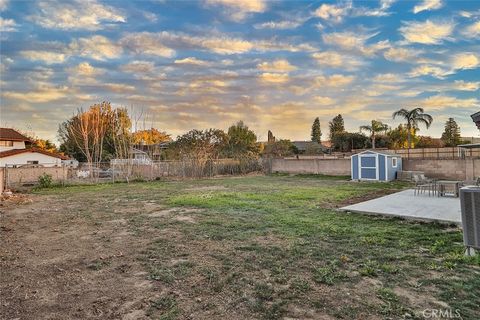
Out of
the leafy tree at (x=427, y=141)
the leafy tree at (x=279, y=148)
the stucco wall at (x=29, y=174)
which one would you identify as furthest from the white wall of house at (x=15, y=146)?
the leafy tree at (x=427, y=141)

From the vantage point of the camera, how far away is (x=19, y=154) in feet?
84.6

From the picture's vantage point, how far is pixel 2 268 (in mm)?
3990

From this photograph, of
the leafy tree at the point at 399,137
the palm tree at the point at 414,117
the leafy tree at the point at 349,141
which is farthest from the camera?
the leafy tree at the point at 349,141

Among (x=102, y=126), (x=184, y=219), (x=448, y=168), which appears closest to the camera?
(x=184, y=219)

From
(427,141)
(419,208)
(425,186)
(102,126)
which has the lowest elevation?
(419,208)

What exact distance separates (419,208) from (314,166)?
15480mm

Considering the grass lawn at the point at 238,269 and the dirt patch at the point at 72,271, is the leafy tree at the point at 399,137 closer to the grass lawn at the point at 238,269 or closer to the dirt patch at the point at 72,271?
→ the grass lawn at the point at 238,269

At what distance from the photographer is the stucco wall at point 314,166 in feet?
70.4

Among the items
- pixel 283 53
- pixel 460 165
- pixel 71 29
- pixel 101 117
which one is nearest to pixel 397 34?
pixel 283 53

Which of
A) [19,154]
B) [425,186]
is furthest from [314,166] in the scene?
[19,154]

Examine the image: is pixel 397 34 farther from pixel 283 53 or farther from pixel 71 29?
pixel 71 29

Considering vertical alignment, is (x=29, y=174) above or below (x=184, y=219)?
above

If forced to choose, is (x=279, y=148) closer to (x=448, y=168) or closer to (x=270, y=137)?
(x=270, y=137)

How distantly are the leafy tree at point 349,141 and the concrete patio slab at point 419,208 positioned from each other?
30.8 metres
